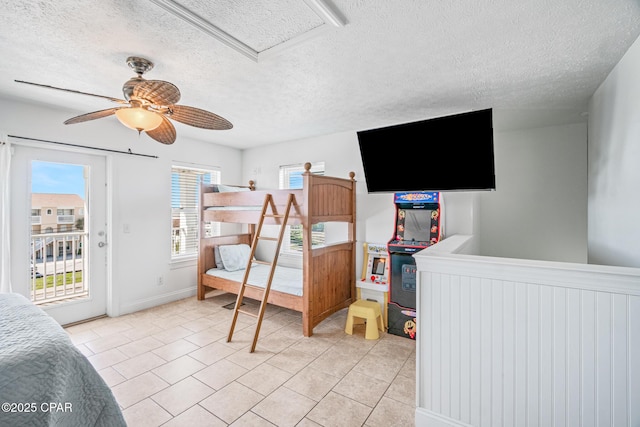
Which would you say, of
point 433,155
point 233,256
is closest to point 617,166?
point 433,155

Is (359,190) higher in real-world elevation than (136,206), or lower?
higher

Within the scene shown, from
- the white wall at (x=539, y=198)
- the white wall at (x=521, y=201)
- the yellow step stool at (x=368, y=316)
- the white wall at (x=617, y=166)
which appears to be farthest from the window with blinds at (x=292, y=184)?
the white wall at (x=617, y=166)

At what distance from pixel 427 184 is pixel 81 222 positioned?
3.97m

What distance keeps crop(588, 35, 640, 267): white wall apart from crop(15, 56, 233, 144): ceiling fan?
2670 millimetres

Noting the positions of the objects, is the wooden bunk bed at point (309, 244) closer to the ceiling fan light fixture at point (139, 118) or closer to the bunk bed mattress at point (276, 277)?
the bunk bed mattress at point (276, 277)

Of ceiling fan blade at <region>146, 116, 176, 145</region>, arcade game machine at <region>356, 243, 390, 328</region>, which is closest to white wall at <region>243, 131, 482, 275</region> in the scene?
arcade game machine at <region>356, 243, 390, 328</region>

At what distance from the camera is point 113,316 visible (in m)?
3.58

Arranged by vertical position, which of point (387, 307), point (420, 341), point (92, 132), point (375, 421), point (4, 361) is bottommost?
point (375, 421)

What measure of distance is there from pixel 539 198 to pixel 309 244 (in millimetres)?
2789

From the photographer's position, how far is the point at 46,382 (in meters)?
1.23

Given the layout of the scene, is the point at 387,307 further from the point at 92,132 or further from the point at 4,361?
the point at 92,132

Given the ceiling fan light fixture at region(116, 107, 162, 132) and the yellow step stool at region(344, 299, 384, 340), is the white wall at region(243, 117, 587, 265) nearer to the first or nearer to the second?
the yellow step stool at region(344, 299, 384, 340)

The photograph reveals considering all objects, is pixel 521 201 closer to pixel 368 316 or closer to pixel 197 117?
pixel 368 316

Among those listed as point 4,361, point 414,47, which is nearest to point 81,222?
point 4,361
